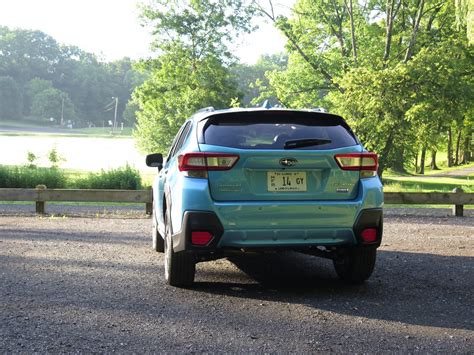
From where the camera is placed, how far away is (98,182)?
24.0 metres

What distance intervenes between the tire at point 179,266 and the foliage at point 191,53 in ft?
115

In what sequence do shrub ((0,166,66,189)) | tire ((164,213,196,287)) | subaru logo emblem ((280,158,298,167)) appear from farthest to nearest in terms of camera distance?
shrub ((0,166,66,189)) < tire ((164,213,196,287)) < subaru logo emblem ((280,158,298,167))

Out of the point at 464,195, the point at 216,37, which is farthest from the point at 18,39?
the point at 464,195

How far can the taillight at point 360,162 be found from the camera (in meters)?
5.91

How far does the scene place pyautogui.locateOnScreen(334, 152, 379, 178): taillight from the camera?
19.4ft

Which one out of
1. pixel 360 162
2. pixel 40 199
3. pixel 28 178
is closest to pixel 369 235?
pixel 360 162

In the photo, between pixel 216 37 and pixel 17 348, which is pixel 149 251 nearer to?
pixel 17 348

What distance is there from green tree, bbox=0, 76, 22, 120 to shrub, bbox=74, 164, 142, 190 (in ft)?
379

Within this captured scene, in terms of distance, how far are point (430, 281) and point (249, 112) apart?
268 cm

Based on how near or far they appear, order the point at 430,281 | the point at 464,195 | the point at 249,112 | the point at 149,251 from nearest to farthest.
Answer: the point at 249,112
the point at 430,281
the point at 149,251
the point at 464,195

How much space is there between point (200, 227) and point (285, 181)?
2.89 ft

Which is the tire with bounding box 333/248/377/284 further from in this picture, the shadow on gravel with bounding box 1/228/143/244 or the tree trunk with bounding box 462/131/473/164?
the tree trunk with bounding box 462/131/473/164

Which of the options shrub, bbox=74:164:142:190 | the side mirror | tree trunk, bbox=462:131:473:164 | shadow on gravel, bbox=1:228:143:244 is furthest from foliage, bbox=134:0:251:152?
the side mirror

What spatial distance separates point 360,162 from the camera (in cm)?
599
